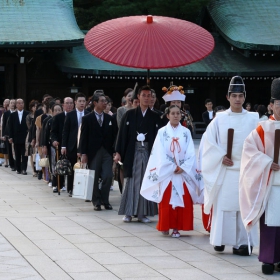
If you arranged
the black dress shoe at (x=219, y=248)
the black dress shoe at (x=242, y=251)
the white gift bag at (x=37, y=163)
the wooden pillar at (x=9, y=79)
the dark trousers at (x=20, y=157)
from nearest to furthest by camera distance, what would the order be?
the black dress shoe at (x=242, y=251)
the black dress shoe at (x=219, y=248)
the white gift bag at (x=37, y=163)
the dark trousers at (x=20, y=157)
the wooden pillar at (x=9, y=79)

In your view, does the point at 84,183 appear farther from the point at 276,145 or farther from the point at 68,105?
the point at 276,145

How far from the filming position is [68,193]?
14.0m

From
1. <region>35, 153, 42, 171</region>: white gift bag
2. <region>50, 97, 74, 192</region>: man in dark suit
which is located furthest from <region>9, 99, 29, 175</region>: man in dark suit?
<region>50, 97, 74, 192</region>: man in dark suit

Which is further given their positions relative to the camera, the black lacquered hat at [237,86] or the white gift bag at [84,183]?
the white gift bag at [84,183]

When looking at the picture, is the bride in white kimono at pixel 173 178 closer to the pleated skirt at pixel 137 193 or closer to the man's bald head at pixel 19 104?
the pleated skirt at pixel 137 193

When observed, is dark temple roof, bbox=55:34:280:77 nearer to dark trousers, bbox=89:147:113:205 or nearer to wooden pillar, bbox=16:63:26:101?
wooden pillar, bbox=16:63:26:101

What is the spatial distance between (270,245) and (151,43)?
3.55 metres

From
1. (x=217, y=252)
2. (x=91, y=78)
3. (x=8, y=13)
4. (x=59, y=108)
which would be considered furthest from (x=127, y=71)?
(x=217, y=252)

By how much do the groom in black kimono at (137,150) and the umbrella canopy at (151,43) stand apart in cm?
81

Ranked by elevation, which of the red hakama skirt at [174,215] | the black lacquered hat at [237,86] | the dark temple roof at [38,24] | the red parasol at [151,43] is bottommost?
the red hakama skirt at [174,215]

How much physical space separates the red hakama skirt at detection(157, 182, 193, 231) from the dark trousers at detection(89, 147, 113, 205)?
7.98ft

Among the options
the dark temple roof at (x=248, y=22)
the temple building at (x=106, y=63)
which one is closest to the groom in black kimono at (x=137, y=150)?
the temple building at (x=106, y=63)

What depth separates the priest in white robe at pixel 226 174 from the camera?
26.7 ft

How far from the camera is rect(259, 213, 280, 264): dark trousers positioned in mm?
7137
